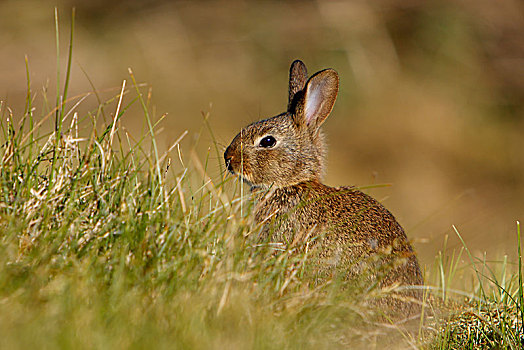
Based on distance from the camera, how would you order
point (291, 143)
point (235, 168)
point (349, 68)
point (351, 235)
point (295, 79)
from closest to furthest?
point (351, 235) < point (235, 168) < point (291, 143) < point (295, 79) < point (349, 68)

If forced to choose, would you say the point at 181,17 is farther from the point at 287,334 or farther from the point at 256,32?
the point at 287,334

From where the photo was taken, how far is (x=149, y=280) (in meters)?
2.38

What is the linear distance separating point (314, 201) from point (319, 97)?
0.84m

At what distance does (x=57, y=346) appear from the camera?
1891mm

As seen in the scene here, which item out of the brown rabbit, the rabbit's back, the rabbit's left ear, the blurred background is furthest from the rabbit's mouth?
the blurred background

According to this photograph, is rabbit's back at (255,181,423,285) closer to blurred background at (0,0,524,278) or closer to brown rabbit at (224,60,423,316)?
brown rabbit at (224,60,423,316)

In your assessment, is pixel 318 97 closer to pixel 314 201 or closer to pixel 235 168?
pixel 235 168

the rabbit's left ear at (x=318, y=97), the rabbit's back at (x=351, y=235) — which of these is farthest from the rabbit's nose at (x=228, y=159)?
the rabbit's left ear at (x=318, y=97)

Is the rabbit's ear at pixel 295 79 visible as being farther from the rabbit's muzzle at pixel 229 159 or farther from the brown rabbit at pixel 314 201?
the rabbit's muzzle at pixel 229 159

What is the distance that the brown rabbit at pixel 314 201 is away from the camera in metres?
3.31

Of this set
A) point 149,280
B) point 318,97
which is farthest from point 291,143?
point 149,280

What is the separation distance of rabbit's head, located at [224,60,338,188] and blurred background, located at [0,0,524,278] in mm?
4810

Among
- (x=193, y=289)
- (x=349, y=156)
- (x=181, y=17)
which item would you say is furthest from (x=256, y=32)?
(x=193, y=289)

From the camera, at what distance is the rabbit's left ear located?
4121 millimetres
